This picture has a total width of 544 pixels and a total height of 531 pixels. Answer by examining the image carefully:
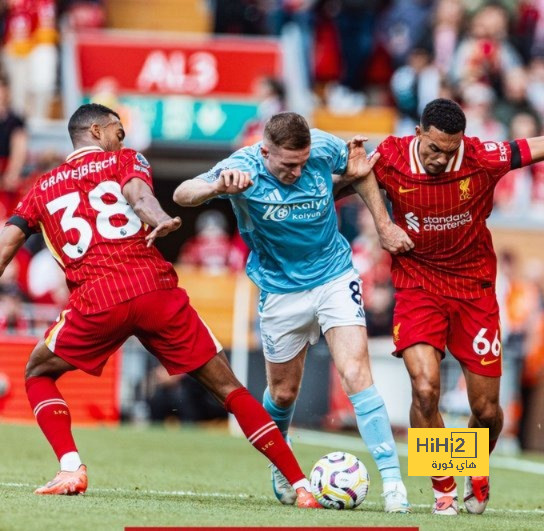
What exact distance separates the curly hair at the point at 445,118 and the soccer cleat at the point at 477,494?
2196 mm

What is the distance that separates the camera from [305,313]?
30.0 feet

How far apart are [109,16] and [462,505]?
15.5 m

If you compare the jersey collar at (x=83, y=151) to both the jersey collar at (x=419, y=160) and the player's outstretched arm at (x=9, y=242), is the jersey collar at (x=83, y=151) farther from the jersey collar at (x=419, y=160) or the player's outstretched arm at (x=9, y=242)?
the jersey collar at (x=419, y=160)

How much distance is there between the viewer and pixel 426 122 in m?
8.84

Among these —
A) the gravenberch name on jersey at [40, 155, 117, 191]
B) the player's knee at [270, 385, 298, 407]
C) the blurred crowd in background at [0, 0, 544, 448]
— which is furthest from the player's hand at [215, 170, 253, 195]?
the blurred crowd in background at [0, 0, 544, 448]

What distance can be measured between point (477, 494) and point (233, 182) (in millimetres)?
2591

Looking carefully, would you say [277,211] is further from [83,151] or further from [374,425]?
[374,425]

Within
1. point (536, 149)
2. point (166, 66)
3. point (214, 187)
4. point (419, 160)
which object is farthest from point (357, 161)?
point (166, 66)

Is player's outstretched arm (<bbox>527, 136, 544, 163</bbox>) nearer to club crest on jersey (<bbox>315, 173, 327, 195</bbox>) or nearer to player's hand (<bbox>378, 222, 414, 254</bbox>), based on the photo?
player's hand (<bbox>378, 222, 414, 254</bbox>)

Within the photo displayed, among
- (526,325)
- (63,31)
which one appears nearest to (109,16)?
(63,31)

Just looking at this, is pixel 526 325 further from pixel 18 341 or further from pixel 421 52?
pixel 18 341

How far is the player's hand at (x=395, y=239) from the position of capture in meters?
9.11

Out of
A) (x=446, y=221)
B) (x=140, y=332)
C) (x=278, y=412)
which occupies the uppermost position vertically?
(x=446, y=221)

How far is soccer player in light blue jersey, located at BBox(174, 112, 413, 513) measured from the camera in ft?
28.1
